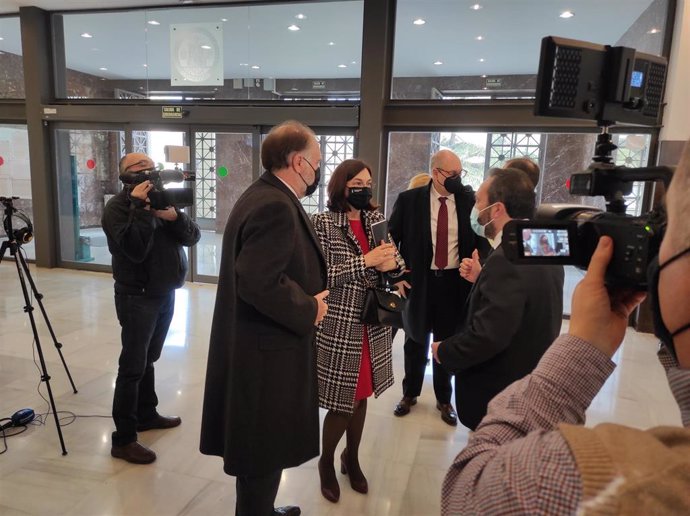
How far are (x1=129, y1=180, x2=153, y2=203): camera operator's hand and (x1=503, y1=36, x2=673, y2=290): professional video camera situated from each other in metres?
1.93

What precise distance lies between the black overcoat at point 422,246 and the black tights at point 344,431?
94 cm

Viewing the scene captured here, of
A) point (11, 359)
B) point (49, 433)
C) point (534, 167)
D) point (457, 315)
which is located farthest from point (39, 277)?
point (534, 167)

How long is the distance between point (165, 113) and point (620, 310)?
6871 mm

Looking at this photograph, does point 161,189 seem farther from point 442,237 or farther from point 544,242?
point 544,242

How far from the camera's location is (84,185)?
730 cm

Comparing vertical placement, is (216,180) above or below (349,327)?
above

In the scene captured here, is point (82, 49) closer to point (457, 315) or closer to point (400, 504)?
point (457, 315)

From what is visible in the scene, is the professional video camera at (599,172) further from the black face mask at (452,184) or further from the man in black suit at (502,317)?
the black face mask at (452,184)

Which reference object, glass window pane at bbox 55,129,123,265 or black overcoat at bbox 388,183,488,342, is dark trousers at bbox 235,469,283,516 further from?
glass window pane at bbox 55,129,123,265

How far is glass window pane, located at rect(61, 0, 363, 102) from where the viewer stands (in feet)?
19.9

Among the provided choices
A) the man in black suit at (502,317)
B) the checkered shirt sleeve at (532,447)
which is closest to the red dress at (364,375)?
the man in black suit at (502,317)

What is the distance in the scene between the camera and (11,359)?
12.6ft

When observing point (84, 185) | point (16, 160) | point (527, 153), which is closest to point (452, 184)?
point (527, 153)

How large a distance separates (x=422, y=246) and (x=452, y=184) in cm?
45
